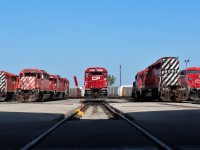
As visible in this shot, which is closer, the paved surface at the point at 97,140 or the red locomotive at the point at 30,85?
the paved surface at the point at 97,140

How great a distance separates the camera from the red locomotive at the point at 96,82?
136 ft

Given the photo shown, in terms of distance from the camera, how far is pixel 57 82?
54.9 meters

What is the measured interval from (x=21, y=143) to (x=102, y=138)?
1.71m

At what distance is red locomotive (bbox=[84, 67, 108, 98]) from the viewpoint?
41.5 meters

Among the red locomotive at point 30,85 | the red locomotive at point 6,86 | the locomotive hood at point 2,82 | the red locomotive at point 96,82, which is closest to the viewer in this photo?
the red locomotive at point 30,85

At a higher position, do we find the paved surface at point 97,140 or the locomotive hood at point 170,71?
the locomotive hood at point 170,71

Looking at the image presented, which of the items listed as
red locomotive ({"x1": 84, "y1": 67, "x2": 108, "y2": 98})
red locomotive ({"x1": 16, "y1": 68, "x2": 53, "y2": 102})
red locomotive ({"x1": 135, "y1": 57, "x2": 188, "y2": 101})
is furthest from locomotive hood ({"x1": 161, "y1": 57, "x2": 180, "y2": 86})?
red locomotive ({"x1": 16, "y1": 68, "x2": 53, "y2": 102})

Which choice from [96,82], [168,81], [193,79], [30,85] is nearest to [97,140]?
[168,81]

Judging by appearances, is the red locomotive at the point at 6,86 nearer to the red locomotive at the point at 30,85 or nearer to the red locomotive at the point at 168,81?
the red locomotive at the point at 30,85

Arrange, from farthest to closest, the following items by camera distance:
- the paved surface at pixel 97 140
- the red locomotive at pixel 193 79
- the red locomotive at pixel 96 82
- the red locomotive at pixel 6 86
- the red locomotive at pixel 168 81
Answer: the red locomotive at pixel 6 86
the red locomotive at pixel 96 82
the red locomotive at pixel 193 79
the red locomotive at pixel 168 81
the paved surface at pixel 97 140

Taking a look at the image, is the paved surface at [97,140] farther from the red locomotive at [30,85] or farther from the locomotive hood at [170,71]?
the red locomotive at [30,85]

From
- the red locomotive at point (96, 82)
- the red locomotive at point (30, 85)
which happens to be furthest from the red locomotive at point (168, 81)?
the red locomotive at point (30, 85)

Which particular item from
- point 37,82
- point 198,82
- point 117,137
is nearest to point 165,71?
point 198,82

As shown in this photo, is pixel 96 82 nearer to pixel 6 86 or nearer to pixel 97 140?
pixel 6 86
